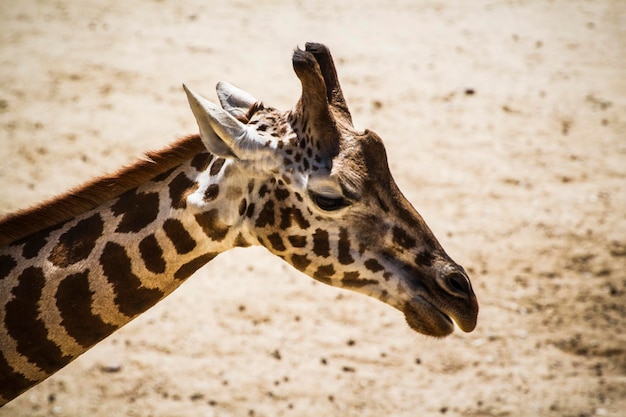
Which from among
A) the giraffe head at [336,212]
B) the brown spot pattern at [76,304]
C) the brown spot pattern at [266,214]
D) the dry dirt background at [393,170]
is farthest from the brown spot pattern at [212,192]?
the dry dirt background at [393,170]

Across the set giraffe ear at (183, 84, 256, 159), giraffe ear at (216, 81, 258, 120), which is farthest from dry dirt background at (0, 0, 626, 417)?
giraffe ear at (183, 84, 256, 159)

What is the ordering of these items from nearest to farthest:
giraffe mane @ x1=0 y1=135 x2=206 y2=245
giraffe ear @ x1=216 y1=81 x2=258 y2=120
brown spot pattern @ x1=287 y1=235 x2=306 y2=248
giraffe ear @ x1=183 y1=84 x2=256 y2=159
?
giraffe ear @ x1=183 y1=84 x2=256 y2=159, brown spot pattern @ x1=287 y1=235 x2=306 y2=248, giraffe mane @ x1=0 y1=135 x2=206 y2=245, giraffe ear @ x1=216 y1=81 x2=258 y2=120

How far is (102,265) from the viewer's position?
11.0 feet

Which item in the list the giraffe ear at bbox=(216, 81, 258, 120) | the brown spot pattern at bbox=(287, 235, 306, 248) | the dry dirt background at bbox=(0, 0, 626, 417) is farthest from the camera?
the dry dirt background at bbox=(0, 0, 626, 417)

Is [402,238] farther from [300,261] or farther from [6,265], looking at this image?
[6,265]

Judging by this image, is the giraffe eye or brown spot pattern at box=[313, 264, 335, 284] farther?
brown spot pattern at box=[313, 264, 335, 284]

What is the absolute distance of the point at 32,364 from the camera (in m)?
3.37

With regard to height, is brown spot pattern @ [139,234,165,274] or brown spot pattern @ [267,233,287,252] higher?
brown spot pattern @ [267,233,287,252]

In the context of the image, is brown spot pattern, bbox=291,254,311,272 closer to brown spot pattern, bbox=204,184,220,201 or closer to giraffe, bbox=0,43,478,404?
giraffe, bbox=0,43,478,404

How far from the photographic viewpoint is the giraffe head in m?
3.20

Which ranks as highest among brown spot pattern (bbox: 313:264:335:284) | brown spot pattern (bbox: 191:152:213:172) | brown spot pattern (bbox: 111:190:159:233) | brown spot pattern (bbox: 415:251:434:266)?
brown spot pattern (bbox: 191:152:213:172)

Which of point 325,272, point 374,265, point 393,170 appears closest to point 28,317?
point 325,272

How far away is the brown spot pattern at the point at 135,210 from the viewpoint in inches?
133

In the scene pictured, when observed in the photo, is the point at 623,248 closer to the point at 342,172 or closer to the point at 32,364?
the point at 342,172
